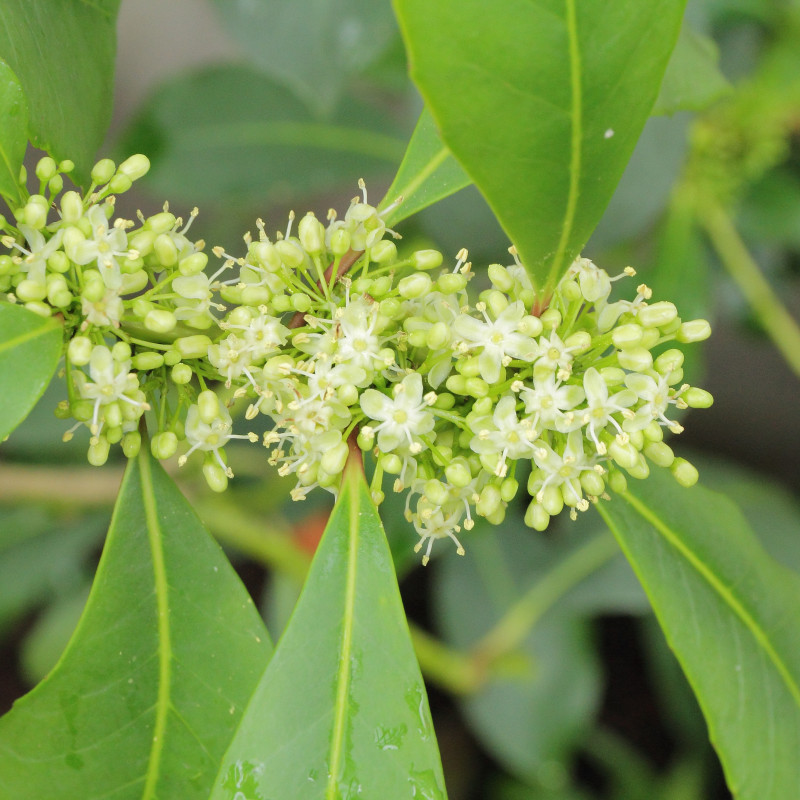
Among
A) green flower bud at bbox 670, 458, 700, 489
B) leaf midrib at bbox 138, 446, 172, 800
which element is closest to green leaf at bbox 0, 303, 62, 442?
leaf midrib at bbox 138, 446, 172, 800

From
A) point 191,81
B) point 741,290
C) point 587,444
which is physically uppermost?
point 191,81

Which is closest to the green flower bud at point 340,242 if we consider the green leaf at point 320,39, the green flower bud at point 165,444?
the green flower bud at point 165,444

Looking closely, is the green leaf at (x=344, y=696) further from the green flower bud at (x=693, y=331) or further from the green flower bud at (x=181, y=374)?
the green flower bud at (x=693, y=331)

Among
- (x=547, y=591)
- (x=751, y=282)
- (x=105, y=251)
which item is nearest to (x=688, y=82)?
(x=105, y=251)

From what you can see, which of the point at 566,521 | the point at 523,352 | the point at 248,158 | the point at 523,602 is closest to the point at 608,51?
the point at 523,352

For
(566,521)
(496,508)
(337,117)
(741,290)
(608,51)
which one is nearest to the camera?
(608,51)

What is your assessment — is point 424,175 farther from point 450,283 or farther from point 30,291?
point 30,291

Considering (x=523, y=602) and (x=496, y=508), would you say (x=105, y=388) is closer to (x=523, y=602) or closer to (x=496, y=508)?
(x=496, y=508)
